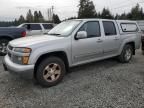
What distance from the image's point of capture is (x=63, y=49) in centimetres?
428

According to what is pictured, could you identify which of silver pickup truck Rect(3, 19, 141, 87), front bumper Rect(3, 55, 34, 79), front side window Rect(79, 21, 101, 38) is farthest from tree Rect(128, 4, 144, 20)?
front bumper Rect(3, 55, 34, 79)

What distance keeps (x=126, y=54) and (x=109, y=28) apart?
58.4 inches

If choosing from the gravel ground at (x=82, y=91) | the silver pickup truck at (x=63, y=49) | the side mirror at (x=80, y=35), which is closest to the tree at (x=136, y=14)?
the silver pickup truck at (x=63, y=49)

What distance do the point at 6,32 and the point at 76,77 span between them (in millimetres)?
4725

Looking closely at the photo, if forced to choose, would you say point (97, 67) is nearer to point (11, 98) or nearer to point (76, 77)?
point (76, 77)

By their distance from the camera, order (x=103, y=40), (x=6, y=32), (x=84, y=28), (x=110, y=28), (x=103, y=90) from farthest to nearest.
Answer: (x=6, y=32) < (x=110, y=28) < (x=103, y=40) < (x=84, y=28) < (x=103, y=90)

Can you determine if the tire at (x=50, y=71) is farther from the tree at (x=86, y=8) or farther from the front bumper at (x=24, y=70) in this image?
the tree at (x=86, y=8)

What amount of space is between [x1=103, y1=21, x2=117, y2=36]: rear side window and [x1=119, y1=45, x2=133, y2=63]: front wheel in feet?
3.10

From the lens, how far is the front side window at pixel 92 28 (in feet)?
16.2

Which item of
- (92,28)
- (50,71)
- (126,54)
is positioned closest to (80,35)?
(92,28)

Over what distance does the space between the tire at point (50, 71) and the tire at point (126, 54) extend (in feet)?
9.45

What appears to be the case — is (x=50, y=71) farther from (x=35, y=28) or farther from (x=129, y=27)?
(x=35, y=28)

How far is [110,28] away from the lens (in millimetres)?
5699

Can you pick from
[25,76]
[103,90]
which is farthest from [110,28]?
[25,76]
